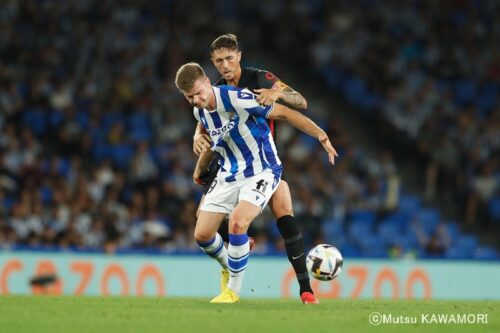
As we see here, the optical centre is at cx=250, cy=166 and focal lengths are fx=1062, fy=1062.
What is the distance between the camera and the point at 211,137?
30.3ft

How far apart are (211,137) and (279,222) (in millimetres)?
971

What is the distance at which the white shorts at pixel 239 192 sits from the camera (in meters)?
9.09

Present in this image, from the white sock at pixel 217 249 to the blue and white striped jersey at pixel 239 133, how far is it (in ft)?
2.23

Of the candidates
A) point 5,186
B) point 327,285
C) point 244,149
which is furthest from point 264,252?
point 244,149

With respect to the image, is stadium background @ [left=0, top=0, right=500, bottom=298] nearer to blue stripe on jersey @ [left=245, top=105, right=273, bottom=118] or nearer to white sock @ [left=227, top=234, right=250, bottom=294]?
white sock @ [left=227, top=234, right=250, bottom=294]

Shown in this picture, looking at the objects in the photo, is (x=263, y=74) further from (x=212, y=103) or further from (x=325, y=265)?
(x=325, y=265)

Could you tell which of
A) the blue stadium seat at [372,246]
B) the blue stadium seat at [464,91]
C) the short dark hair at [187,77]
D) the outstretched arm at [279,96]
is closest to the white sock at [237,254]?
the outstretched arm at [279,96]

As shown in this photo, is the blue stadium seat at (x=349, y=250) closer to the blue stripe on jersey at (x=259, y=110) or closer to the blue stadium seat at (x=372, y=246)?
the blue stadium seat at (x=372, y=246)

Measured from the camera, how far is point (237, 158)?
925 centimetres

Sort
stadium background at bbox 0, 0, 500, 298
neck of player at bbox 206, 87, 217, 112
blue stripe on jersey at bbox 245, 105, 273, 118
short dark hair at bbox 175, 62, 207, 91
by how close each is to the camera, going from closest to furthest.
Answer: short dark hair at bbox 175, 62, 207, 91, neck of player at bbox 206, 87, 217, 112, blue stripe on jersey at bbox 245, 105, 273, 118, stadium background at bbox 0, 0, 500, 298

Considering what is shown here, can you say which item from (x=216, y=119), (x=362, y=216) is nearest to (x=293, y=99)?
(x=216, y=119)

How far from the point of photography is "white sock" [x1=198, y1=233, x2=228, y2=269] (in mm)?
9602

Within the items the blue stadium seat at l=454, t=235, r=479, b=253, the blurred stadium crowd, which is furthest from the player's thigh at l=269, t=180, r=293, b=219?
the blue stadium seat at l=454, t=235, r=479, b=253

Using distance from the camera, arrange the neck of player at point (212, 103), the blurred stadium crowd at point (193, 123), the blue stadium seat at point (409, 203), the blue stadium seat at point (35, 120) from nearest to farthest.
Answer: the neck of player at point (212, 103) → the blurred stadium crowd at point (193, 123) → the blue stadium seat at point (35, 120) → the blue stadium seat at point (409, 203)
